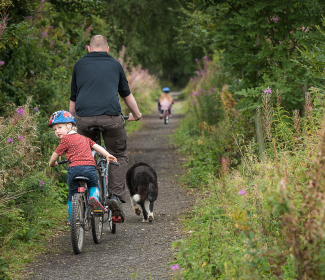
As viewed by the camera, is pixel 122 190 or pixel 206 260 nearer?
pixel 206 260

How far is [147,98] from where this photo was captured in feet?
91.6

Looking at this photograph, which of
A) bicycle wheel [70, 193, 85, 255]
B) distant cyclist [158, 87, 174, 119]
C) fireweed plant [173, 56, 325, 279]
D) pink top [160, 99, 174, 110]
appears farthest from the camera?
pink top [160, 99, 174, 110]

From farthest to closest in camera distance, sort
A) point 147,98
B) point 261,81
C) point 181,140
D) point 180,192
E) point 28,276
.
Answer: point 147,98, point 181,140, point 180,192, point 261,81, point 28,276

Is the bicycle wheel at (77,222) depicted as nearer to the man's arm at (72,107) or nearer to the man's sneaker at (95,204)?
the man's sneaker at (95,204)

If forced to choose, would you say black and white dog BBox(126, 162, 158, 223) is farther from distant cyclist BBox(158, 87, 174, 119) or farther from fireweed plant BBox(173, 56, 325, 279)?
distant cyclist BBox(158, 87, 174, 119)

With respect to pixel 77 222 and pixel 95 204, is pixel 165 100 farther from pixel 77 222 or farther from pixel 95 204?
pixel 77 222

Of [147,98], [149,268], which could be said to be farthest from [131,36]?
[149,268]

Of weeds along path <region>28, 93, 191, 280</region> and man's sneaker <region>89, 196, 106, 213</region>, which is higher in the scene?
man's sneaker <region>89, 196, 106, 213</region>

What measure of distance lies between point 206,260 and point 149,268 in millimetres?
770

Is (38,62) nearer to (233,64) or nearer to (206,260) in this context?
(233,64)

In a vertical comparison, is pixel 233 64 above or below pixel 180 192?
above

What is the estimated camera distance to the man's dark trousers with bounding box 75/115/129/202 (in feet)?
17.5

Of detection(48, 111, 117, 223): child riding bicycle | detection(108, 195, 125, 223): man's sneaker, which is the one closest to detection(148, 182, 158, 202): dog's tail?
detection(108, 195, 125, 223): man's sneaker

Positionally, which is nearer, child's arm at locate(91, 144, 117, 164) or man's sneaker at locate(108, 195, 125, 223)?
child's arm at locate(91, 144, 117, 164)
